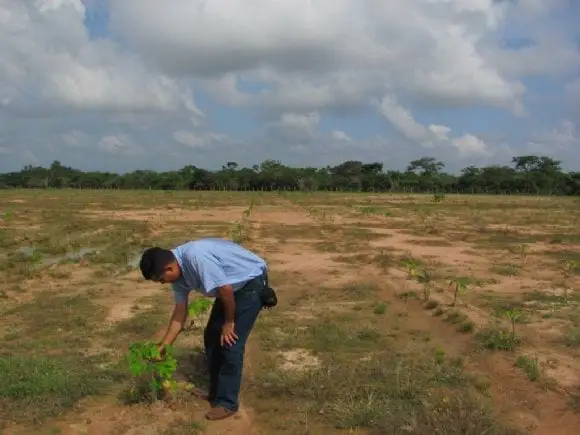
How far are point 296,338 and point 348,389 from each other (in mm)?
1759

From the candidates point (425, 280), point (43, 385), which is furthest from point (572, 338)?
point (43, 385)

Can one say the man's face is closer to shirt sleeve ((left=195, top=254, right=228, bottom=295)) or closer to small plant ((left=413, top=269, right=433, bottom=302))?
shirt sleeve ((left=195, top=254, right=228, bottom=295))

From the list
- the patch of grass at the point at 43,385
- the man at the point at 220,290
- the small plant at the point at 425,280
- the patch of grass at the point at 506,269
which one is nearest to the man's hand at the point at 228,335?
the man at the point at 220,290

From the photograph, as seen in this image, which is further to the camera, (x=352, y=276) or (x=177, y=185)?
(x=177, y=185)

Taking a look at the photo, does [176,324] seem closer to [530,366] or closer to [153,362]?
[153,362]

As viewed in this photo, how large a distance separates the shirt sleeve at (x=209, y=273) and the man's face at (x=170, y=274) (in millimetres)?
149

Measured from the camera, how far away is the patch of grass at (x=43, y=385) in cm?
446

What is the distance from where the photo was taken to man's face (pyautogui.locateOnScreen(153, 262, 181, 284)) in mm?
4082

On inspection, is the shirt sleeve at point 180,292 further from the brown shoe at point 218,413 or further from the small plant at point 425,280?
the small plant at point 425,280

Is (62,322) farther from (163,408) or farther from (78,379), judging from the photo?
(163,408)

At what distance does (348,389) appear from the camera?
4.82m

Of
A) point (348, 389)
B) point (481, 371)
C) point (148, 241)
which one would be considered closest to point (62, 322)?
point (348, 389)

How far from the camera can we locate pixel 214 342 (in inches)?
183

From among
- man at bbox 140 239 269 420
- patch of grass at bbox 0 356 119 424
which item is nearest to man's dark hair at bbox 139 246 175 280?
man at bbox 140 239 269 420
